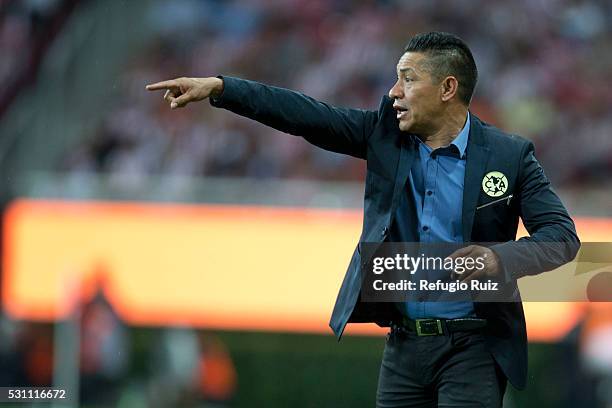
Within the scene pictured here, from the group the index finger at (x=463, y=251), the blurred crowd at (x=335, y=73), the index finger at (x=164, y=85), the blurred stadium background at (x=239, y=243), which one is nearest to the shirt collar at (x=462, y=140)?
the index finger at (x=463, y=251)

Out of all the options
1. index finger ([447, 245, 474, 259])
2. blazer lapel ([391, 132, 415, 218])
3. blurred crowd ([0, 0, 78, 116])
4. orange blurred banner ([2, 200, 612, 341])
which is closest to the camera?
index finger ([447, 245, 474, 259])

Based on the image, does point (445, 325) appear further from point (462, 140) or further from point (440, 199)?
point (462, 140)

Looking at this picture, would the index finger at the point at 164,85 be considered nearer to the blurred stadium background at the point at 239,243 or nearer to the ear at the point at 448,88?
the ear at the point at 448,88

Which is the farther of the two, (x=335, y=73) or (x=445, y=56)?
(x=335, y=73)

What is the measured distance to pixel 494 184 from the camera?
4.35 meters

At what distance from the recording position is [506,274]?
4.10 m

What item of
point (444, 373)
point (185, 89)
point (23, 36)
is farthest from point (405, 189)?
point (23, 36)

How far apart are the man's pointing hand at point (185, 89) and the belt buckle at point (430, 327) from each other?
1110 mm

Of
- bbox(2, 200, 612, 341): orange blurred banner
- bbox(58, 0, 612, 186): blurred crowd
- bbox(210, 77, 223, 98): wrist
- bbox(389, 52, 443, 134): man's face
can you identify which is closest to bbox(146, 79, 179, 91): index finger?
bbox(210, 77, 223, 98): wrist

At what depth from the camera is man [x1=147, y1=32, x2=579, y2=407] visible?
4289mm

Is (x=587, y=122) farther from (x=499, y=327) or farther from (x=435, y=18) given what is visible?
(x=499, y=327)

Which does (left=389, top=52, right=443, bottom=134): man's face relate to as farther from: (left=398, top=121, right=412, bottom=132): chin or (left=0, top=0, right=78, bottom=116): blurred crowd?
(left=0, top=0, right=78, bottom=116): blurred crowd

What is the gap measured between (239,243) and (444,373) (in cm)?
499

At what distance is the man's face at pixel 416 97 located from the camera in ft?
14.5
